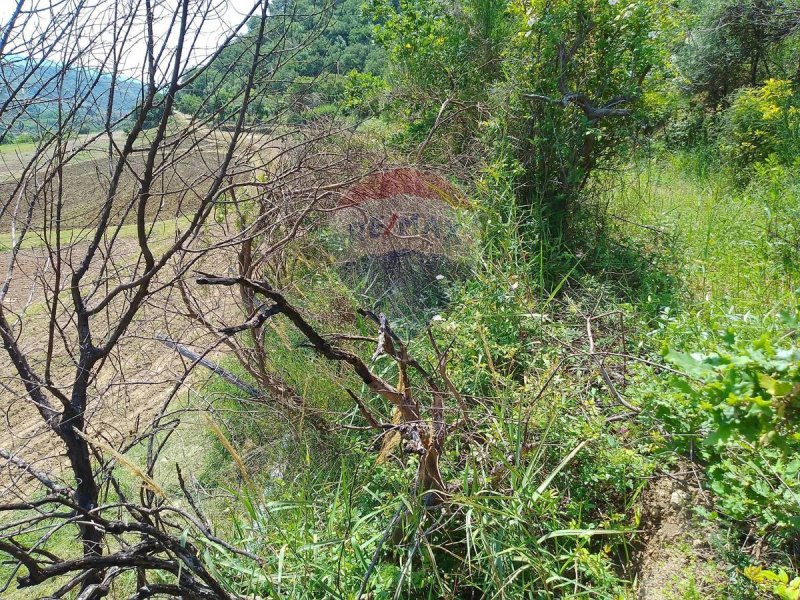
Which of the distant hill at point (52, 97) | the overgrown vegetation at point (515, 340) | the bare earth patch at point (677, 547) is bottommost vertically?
the bare earth patch at point (677, 547)

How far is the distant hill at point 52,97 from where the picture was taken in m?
2.01

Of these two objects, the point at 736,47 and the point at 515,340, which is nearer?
the point at 515,340

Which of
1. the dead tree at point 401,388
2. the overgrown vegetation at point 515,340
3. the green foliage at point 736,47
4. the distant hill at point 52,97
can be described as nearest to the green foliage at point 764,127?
the overgrown vegetation at point 515,340

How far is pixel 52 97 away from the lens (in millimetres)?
2150

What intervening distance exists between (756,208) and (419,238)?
10.3 feet

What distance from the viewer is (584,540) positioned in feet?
6.55

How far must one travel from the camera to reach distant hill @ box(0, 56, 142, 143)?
6.58 ft

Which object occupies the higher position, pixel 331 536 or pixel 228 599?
pixel 228 599

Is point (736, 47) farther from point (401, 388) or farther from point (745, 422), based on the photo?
point (745, 422)

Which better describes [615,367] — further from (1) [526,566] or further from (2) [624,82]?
(2) [624,82]

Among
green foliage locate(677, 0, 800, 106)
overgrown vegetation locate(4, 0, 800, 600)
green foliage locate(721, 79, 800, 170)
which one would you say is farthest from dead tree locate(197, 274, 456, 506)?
green foliage locate(677, 0, 800, 106)

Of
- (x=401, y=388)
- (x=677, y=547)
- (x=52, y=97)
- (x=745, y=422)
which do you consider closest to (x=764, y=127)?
(x=677, y=547)

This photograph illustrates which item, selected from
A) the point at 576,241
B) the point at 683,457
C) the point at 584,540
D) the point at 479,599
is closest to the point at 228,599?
the point at 479,599

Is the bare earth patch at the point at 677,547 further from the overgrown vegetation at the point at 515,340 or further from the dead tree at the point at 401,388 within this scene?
the dead tree at the point at 401,388
